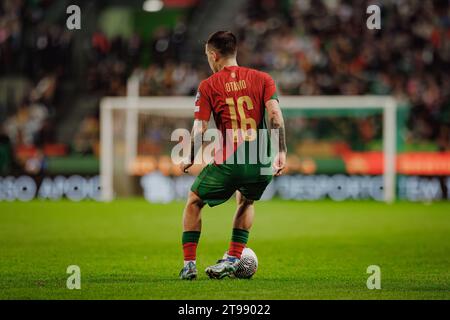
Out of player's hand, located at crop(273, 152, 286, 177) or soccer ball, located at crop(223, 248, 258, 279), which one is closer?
player's hand, located at crop(273, 152, 286, 177)

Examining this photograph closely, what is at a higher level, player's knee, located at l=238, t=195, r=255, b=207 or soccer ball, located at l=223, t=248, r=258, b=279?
player's knee, located at l=238, t=195, r=255, b=207

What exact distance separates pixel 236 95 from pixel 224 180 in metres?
0.70

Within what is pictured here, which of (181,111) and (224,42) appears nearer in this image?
(224,42)

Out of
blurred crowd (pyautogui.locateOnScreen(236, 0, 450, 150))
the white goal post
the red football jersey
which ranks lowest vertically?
the red football jersey

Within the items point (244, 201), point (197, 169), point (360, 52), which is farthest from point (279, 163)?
point (360, 52)

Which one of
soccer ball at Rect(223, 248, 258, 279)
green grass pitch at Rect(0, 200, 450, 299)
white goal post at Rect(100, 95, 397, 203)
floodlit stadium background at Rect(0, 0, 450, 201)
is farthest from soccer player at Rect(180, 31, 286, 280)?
floodlit stadium background at Rect(0, 0, 450, 201)

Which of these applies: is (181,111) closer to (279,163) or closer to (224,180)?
(224,180)

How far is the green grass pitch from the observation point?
23.8 ft

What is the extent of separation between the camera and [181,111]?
22484 mm

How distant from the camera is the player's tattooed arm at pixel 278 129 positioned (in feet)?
24.9

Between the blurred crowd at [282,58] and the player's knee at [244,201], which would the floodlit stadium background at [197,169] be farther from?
the player's knee at [244,201]

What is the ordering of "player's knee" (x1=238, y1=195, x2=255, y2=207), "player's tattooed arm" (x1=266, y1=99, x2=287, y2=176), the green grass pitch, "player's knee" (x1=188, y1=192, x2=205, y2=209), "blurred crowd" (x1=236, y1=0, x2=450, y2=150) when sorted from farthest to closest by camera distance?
"blurred crowd" (x1=236, y1=0, x2=450, y2=150) → "player's knee" (x1=238, y1=195, x2=255, y2=207) → "player's knee" (x1=188, y1=192, x2=205, y2=209) → "player's tattooed arm" (x1=266, y1=99, x2=287, y2=176) → the green grass pitch

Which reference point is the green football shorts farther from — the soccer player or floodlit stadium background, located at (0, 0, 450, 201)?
floodlit stadium background, located at (0, 0, 450, 201)

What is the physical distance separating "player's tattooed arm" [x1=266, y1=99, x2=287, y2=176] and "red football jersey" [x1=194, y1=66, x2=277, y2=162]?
0.29ft
